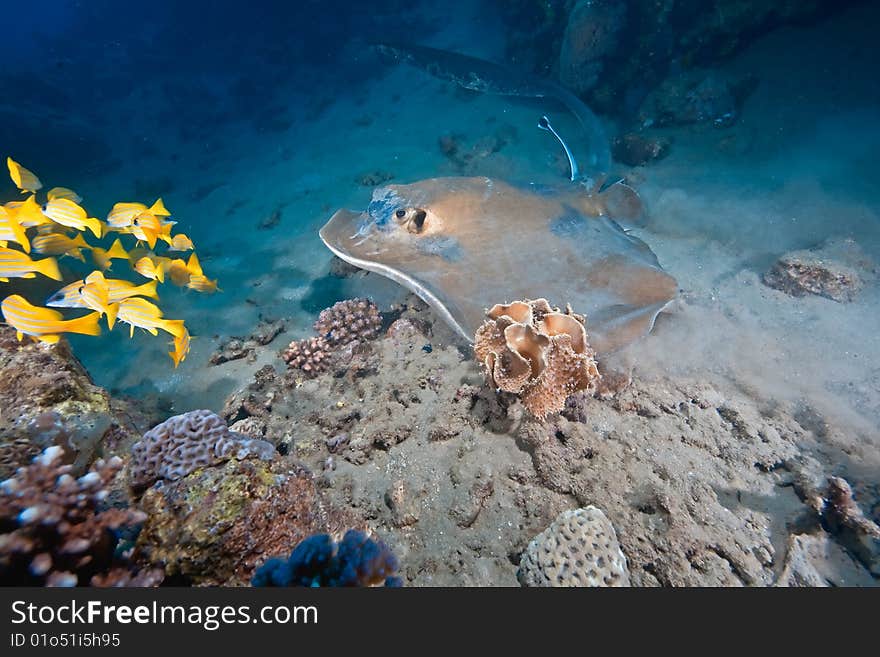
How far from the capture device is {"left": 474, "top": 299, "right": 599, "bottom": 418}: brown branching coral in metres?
3.08

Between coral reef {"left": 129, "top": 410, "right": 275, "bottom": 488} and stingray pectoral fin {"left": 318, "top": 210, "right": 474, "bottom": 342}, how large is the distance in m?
1.72

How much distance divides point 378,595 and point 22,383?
3616mm

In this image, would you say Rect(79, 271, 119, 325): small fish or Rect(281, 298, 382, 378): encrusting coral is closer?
Rect(79, 271, 119, 325): small fish

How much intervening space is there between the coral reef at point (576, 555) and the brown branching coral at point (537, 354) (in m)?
0.83

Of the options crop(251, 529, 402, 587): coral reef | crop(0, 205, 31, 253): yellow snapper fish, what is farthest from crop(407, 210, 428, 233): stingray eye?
crop(0, 205, 31, 253): yellow snapper fish

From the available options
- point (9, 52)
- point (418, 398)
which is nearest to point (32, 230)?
point (418, 398)

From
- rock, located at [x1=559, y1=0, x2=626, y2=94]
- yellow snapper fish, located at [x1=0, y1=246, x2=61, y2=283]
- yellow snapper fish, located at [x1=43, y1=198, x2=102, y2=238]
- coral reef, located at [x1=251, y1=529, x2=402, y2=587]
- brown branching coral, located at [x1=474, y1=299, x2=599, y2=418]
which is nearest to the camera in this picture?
coral reef, located at [x1=251, y1=529, x2=402, y2=587]

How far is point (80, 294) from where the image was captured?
4.05 meters

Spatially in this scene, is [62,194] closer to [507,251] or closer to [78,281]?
[78,281]

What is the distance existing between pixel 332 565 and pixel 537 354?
1.99m

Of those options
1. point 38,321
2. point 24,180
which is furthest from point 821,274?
point 24,180

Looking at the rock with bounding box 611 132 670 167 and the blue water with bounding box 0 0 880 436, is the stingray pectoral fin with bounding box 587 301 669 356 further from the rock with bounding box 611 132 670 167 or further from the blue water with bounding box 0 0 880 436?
the rock with bounding box 611 132 670 167

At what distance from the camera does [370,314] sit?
5.93 meters

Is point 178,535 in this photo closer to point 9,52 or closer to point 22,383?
point 22,383
